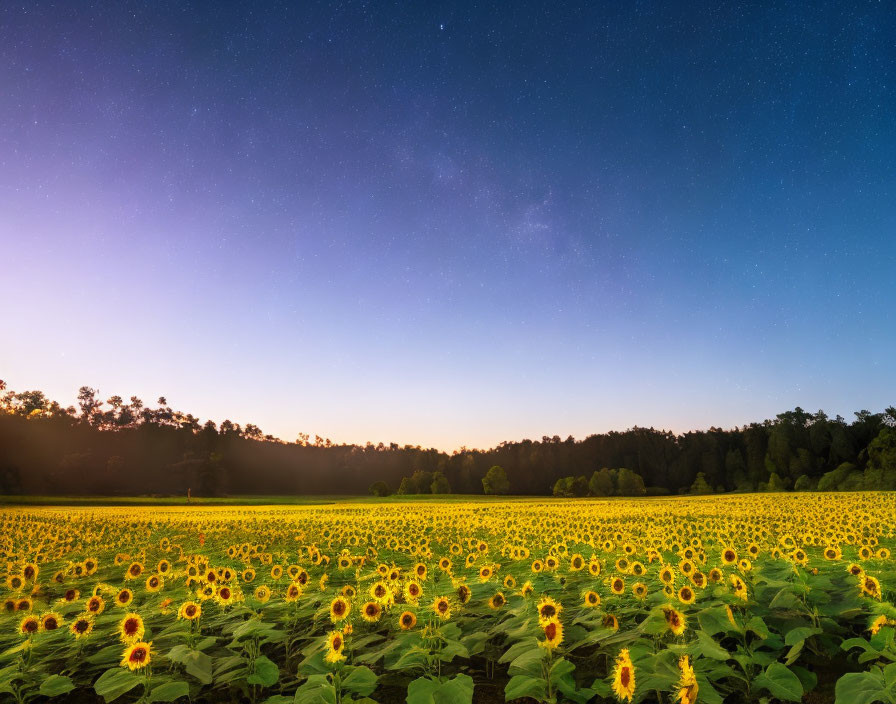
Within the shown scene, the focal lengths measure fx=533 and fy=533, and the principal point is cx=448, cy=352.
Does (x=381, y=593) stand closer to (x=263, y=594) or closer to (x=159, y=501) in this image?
(x=263, y=594)

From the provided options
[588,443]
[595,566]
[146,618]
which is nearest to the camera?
[146,618]

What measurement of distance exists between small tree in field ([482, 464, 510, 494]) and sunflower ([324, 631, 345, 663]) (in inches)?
3642

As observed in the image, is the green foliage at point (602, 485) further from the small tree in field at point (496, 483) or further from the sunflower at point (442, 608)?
the sunflower at point (442, 608)

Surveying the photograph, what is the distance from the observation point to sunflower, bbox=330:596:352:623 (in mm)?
4340

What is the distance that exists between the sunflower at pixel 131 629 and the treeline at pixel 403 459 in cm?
6100

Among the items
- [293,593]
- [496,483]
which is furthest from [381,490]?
[293,593]

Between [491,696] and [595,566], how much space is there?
1.75 m

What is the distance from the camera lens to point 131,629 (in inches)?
165

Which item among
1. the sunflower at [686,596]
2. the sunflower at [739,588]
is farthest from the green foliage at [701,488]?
the sunflower at [686,596]

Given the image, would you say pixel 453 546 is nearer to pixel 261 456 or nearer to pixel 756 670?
pixel 756 670

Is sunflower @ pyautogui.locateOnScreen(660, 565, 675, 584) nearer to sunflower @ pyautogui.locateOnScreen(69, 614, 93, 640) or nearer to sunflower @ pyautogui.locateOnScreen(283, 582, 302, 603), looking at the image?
sunflower @ pyautogui.locateOnScreen(283, 582, 302, 603)

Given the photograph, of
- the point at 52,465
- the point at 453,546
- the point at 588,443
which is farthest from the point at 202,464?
the point at 453,546

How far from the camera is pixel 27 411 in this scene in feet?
277

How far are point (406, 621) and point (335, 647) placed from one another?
764 mm
